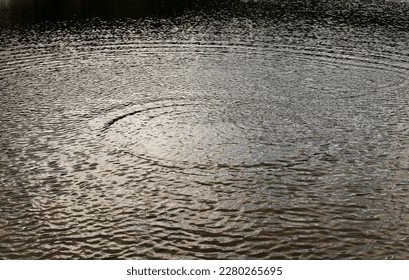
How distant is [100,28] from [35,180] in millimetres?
27983

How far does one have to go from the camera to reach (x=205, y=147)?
63.3 feet

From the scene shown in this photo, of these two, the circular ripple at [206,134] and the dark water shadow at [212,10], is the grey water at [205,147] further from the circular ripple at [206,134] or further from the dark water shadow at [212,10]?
the dark water shadow at [212,10]

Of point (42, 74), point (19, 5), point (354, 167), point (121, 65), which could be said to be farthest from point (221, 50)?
point (19, 5)

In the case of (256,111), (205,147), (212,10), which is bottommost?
(205,147)

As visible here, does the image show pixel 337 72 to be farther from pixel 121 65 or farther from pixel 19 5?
pixel 19 5

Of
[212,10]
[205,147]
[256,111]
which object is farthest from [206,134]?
[212,10]

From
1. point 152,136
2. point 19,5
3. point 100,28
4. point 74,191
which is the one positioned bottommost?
point 74,191

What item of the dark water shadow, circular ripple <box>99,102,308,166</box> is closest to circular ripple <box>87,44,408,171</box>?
circular ripple <box>99,102,308,166</box>

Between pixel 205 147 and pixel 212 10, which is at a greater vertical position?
pixel 212 10

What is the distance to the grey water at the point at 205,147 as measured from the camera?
1392 cm

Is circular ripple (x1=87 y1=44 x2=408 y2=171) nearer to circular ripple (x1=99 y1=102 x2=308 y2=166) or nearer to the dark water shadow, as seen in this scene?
circular ripple (x1=99 y1=102 x2=308 y2=166)

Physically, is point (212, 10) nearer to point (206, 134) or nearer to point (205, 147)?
point (206, 134)

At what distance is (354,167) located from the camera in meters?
17.8

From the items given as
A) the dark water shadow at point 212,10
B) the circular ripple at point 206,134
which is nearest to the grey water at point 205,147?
the circular ripple at point 206,134
